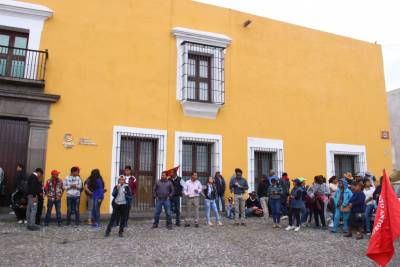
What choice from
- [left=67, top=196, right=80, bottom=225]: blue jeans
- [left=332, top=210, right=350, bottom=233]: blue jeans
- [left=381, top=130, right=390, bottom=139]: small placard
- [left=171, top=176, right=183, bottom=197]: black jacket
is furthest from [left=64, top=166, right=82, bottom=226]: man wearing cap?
[left=381, top=130, right=390, bottom=139]: small placard

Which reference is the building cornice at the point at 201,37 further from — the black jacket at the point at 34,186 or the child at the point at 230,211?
the black jacket at the point at 34,186

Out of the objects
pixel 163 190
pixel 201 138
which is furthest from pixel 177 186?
pixel 201 138

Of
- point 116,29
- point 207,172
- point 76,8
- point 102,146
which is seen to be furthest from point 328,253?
point 76,8

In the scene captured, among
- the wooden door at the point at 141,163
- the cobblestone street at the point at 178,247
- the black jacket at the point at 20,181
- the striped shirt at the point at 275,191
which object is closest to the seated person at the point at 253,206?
the striped shirt at the point at 275,191

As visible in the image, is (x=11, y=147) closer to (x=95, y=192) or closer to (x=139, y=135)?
(x=95, y=192)

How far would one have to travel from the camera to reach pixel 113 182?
38.6ft

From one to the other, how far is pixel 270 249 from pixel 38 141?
687 centimetres

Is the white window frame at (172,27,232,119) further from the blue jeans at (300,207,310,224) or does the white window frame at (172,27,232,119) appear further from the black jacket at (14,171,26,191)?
the black jacket at (14,171,26,191)

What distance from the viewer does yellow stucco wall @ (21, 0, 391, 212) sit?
11773mm

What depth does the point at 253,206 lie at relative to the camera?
42.2 ft

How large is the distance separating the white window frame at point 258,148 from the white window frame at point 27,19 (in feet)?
23.2

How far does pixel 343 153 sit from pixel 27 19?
11614 mm

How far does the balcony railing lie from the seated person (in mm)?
7163

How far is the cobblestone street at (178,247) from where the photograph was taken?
7.04 m
